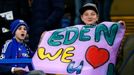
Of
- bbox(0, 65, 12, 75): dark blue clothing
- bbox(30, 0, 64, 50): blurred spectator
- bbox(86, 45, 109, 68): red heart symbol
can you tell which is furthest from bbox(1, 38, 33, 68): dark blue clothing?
bbox(86, 45, 109, 68): red heart symbol

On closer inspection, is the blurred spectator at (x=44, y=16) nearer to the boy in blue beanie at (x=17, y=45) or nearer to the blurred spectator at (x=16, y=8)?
the blurred spectator at (x=16, y=8)

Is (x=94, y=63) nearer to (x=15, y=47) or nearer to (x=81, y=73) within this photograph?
(x=81, y=73)

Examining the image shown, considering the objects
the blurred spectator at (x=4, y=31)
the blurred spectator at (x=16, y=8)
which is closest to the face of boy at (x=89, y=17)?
the blurred spectator at (x=4, y=31)

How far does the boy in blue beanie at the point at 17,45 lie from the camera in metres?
6.17

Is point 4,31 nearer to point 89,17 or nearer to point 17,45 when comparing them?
point 17,45

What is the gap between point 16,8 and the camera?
7172mm

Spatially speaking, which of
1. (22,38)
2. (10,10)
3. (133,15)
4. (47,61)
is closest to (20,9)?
(10,10)

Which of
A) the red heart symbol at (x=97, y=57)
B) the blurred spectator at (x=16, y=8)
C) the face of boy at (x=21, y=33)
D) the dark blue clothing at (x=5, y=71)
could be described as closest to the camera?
the red heart symbol at (x=97, y=57)

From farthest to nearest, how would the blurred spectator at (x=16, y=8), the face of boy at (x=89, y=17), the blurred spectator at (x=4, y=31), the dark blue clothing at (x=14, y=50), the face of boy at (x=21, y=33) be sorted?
the blurred spectator at (x=16, y=8) → the blurred spectator at (x=4, y=31) → the face of boy at (x=21, y=33) → the dark blue clothing at (x=14, y=50) → the face of boy at (x=89, y=17)

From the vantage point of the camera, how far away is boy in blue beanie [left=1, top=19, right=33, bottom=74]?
6172 millimetres

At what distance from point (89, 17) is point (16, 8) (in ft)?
4.60

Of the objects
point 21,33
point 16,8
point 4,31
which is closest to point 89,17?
point 21,33

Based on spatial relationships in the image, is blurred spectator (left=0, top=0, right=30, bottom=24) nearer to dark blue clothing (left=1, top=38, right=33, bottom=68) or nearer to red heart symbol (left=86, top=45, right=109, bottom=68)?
dark blue clothing (left=1, top=38, right=33, bottom=68)

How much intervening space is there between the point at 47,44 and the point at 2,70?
0.53 metres
